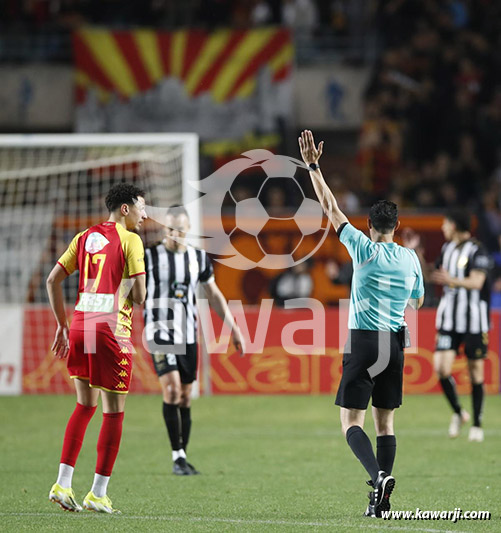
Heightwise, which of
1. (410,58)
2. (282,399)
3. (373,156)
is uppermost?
(410,58)

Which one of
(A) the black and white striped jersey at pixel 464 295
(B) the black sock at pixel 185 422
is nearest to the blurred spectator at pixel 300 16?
(A) the black and white striped jersey at pixel 464 295

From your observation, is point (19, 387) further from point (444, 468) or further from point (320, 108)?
point (320, 108)

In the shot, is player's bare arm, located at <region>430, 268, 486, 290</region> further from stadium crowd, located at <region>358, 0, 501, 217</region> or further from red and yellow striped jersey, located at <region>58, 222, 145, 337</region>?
stadium crowd, located at <region>358, 0, 501, 217</region>

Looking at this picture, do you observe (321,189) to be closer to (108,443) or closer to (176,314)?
(108,443)

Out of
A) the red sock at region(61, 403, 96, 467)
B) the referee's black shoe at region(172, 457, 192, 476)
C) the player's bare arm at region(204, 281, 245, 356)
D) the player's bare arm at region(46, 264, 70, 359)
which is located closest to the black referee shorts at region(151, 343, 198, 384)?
the player's bare arm at region(204, 281, 245, 356)

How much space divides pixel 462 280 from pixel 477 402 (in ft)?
4.14

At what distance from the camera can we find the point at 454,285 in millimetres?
10117

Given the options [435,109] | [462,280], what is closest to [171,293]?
[462,280]

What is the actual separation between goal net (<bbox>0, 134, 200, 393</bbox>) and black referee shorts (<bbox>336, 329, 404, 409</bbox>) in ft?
20.9

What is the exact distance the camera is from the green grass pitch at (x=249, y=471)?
637 cm

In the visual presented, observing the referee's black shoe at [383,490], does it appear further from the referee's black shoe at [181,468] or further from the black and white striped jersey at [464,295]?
the black and white striped jersey at [464,295]

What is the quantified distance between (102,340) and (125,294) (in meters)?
0.32

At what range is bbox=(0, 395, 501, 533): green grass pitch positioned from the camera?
20.9ft

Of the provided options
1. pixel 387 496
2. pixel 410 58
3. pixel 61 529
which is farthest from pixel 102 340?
pixel 410 58
